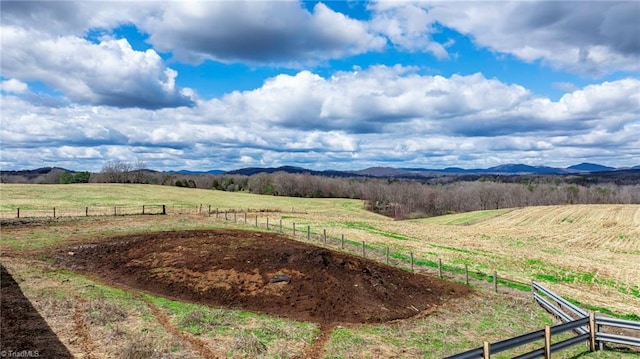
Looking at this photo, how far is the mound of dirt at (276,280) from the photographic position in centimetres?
1761

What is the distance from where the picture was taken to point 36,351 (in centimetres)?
1140

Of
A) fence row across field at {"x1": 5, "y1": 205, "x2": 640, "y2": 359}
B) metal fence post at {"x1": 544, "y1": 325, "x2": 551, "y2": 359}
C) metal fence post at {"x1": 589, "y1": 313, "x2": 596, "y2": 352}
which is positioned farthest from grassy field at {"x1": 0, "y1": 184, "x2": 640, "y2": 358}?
metal fence post at {"x1": 544, "y1": 325, "x2": 551, "y2": 359}

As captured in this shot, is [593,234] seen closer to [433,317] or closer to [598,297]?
[598,297]

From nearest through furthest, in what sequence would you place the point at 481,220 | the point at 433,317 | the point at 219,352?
1. the point at 219,352
2. the point at 433,317
3. the point at 481,220

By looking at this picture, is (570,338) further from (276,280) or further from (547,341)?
(276,280)

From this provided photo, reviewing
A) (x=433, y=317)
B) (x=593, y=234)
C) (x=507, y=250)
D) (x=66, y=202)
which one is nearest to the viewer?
(x=433, y=317)

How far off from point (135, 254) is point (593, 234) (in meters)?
55.2

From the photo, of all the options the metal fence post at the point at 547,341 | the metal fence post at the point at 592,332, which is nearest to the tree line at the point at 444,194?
the metal fence post at the point at 592,332

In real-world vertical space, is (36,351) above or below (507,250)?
above

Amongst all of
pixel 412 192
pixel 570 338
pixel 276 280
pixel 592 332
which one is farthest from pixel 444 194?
pixel 570 338

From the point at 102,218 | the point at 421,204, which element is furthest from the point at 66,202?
the point at 421,204

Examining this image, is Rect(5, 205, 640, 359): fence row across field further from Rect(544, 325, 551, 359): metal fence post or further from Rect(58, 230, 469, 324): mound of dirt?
Rect(58, 230, 469, 324): mound of dirt

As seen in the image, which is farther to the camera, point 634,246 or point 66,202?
point 66,202

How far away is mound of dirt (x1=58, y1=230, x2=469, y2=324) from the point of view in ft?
57.8
